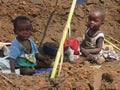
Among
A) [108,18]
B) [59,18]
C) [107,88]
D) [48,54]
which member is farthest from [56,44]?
[107,88]

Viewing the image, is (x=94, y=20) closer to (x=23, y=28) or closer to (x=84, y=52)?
(x=84, y=52)

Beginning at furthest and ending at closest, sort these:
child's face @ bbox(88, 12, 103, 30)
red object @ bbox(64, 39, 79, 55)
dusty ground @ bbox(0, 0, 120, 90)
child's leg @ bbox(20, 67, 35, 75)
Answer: dusty ground @ bbox(0, 0, 120, 90), child's face @ bbox(88, 12, 103, 30), red object @ bbox(64, 39, 79, 55), child's leg @ bbox(20, 67, 35, 75)

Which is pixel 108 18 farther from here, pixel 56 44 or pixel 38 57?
pixel 38 57

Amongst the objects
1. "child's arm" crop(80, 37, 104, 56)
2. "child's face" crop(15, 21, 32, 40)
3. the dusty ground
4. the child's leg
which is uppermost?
"child's face" crop(15, 21, 32, 40)

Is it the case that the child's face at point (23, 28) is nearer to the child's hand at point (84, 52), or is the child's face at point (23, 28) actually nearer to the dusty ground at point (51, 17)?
the dusty ground at point (51, 17)

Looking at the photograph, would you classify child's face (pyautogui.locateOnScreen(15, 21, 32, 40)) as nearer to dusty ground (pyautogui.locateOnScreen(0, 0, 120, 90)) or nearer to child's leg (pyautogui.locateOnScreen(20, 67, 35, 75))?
child's leg (pyautogui.locateOnScreen(20, 67, 35, 75))

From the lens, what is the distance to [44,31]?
254 inches


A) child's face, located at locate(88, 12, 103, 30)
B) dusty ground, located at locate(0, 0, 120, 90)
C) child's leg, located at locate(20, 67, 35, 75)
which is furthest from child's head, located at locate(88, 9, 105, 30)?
child's leg, located at locate(20, 67, 35, 75)

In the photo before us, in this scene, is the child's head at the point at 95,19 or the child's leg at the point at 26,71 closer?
the child's leg at the point at 26,71

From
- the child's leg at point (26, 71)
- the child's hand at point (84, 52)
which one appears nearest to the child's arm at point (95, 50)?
the child's hand at point (84, 52)

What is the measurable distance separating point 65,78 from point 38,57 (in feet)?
4.83

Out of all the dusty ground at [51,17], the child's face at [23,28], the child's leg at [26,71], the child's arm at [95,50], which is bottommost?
the child's leg at [26,71]

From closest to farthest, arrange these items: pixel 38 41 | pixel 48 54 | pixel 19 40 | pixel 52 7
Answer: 1. pixel 19 40
2. pixel 48 54
3. pixel 38 41
4. pixel 52 7

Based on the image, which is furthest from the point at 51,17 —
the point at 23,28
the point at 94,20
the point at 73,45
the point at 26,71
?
the point at 26,71
